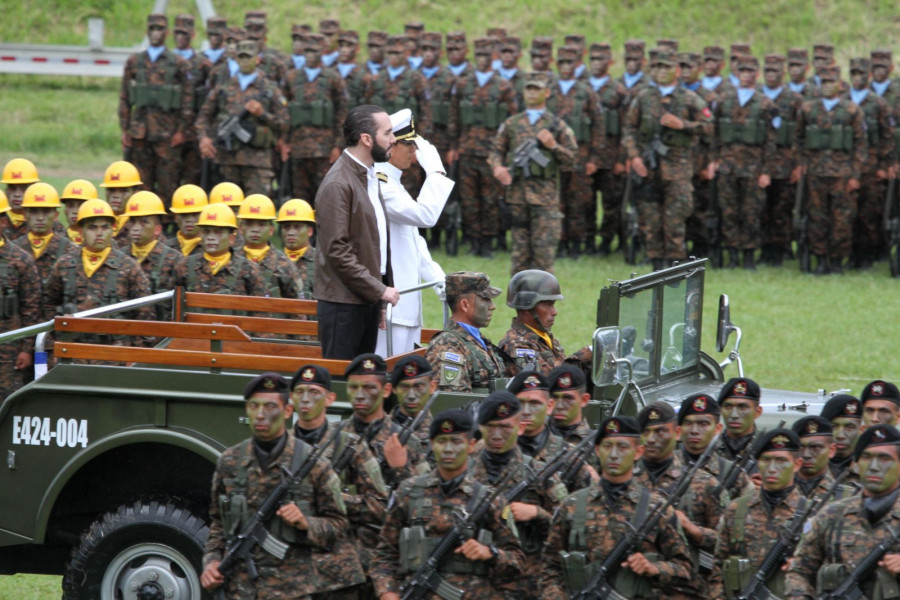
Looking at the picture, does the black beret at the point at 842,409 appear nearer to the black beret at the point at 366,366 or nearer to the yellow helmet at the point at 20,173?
the black beret at the point at 366,366

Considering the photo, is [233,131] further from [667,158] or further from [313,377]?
[313,377]

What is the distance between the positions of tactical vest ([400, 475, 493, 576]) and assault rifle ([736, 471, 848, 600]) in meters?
1.08

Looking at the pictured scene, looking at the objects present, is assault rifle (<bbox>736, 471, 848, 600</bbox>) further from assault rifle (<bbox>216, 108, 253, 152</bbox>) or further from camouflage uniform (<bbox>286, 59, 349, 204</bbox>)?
camouflage uniform (<bbox>286, 59, 349, 204</bbox>)

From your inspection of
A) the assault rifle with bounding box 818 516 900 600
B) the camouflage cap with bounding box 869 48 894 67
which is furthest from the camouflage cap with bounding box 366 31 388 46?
the assault rifle with bounding box 818 516 900 600

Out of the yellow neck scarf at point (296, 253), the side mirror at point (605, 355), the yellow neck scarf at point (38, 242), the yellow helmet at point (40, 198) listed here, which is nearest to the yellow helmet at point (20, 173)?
the yellow helmet at point (40, 198)

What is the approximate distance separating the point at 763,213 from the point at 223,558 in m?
12.5

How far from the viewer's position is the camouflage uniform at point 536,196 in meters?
15.9

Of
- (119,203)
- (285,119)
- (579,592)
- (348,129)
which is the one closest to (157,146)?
(285,119)

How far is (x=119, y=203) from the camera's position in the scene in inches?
498

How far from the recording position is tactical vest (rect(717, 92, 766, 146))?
17.8 metres

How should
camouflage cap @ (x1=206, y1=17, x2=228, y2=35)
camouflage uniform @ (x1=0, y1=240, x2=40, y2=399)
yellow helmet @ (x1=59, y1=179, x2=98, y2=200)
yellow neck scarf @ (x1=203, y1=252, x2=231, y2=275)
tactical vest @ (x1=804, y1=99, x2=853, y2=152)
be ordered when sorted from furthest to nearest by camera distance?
camouflage cap @ (x1=206, y1=17, x2=228, y2=35) → tactical vest @ (x1=804, y1=99, x2=853, y2=152) → yellow helmet @ (x1=59, y1=179, x2=98, y2=200) → yellow neck scarf @ (x1=203, y1=252, x2=231, y2=275) → camouflage uniform @ (x1=0, y1=240, x2=40, y2=399)

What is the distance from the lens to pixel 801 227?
1759cm

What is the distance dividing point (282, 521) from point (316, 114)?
1152 cm

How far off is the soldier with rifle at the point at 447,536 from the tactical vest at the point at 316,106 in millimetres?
11539
